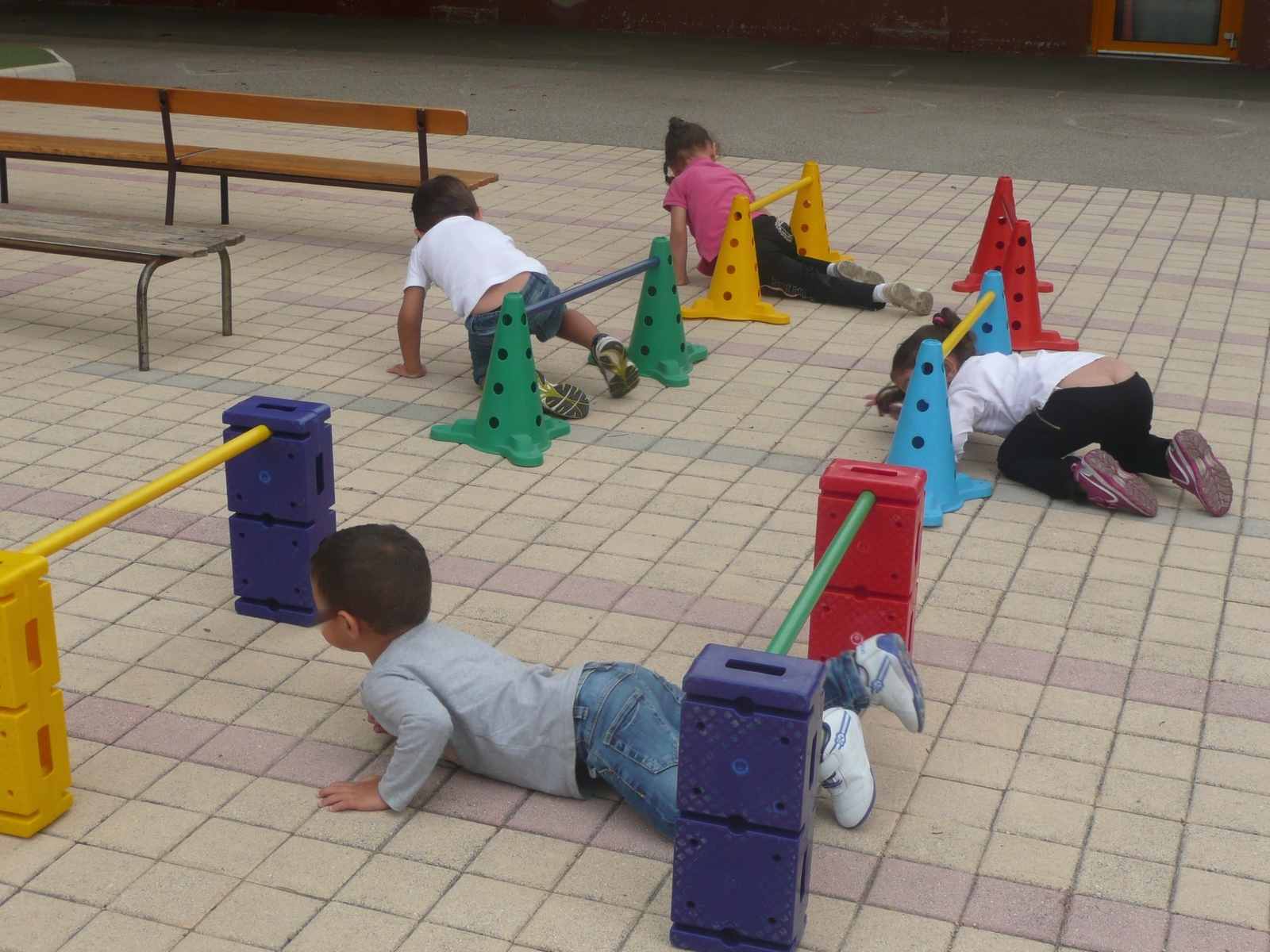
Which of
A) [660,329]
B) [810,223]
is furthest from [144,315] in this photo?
[810,223]

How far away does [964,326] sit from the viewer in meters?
5.77

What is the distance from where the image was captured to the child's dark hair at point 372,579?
11.3ft

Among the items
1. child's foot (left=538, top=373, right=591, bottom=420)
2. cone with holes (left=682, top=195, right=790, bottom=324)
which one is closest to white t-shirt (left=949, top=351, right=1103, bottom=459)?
child's foot (left=538, top=373, right=591, bottom=420)

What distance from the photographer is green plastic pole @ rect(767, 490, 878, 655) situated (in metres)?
3.05

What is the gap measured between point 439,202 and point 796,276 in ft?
7.97

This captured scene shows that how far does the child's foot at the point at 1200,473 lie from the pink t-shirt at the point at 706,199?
3.29 metres

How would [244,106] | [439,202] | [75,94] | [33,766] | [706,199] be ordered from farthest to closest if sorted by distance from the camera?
[75,94] < [244,106] < [706,199] < [439,202] < [33,766]

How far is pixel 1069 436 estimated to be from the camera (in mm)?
5449

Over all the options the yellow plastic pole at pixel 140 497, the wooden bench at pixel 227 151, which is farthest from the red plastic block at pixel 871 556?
the wooden bench at pixel 227 151

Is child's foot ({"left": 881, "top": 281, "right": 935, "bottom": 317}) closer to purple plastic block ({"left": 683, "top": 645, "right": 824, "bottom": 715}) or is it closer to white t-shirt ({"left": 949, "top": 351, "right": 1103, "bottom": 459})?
white t-shirt ({"left": 949, "top": 351, "right": 1103, "bottom": 459})

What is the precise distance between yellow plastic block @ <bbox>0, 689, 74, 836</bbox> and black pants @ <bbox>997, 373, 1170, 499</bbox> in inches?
141

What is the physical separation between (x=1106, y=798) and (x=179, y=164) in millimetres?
7353

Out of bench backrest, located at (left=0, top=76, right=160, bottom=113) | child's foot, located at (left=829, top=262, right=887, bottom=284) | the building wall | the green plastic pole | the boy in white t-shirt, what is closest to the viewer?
the green plastic pole

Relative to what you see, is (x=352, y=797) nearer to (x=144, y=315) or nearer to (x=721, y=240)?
(x=144, y=315)
